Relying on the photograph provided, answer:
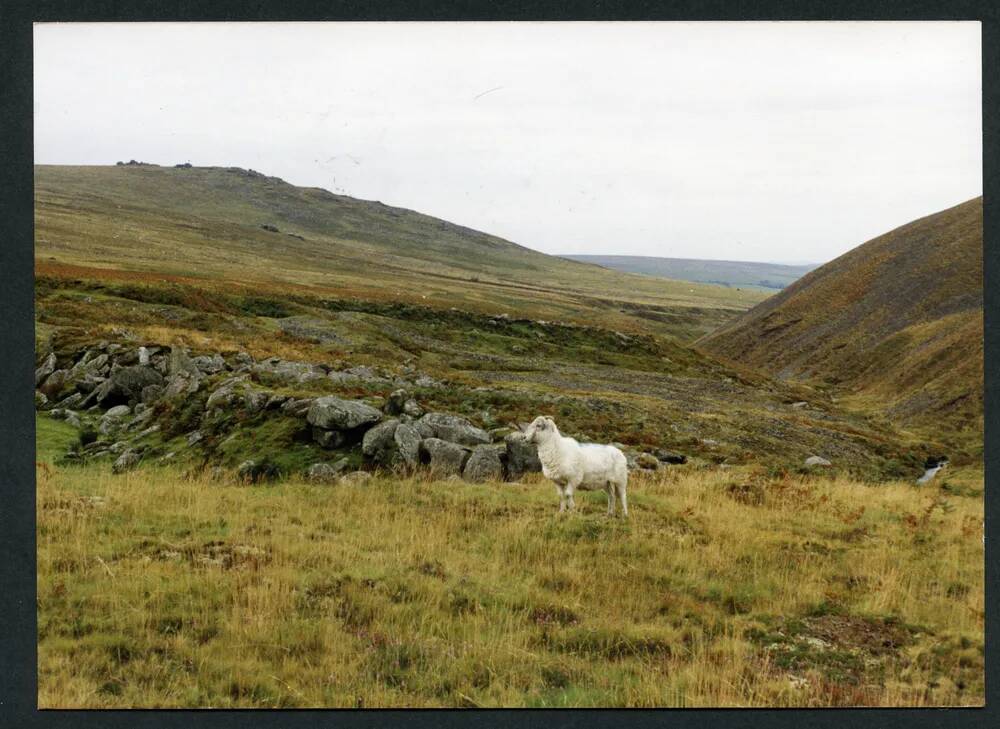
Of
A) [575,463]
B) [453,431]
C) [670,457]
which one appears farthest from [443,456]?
[670,457]

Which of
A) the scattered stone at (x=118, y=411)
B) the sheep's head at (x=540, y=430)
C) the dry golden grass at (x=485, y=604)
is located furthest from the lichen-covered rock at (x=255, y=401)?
the sheep's head at (x=540, y=430)

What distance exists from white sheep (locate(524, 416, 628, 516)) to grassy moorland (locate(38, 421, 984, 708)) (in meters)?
0.60

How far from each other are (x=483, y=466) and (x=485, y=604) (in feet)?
24.2

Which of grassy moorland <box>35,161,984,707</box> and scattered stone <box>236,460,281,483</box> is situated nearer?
grassy moorland <box>35,161,984,707</box>

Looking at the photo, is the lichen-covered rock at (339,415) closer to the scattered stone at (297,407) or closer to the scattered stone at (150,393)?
the scattered stone at (297,407)

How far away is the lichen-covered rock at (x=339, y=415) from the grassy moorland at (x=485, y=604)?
382 centimetres

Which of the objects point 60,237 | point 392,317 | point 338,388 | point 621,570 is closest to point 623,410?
point 338,388

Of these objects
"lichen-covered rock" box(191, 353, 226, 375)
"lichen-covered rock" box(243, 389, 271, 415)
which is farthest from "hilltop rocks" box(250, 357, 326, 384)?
"lichen-covered rock" box(243, 389, 271, 415)

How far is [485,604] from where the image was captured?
31.7 feet

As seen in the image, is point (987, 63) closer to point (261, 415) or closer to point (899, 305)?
point (261, 415)

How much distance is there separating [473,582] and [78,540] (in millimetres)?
5911

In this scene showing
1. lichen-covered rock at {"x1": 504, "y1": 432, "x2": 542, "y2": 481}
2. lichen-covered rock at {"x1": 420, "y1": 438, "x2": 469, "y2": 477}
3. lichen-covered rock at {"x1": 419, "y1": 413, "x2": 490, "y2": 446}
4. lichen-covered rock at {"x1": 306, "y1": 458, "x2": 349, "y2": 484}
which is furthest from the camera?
lichen-covered rock at {"x1": 419, "y1": 413, "x2": 490, "y2": 446}

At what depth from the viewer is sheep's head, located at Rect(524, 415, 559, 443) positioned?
13352 millimetres

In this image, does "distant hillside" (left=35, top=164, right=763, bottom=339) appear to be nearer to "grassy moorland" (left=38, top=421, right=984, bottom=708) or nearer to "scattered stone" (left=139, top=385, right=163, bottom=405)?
"scattered stone" (left=139, top=385, right=163, bottom=405)
